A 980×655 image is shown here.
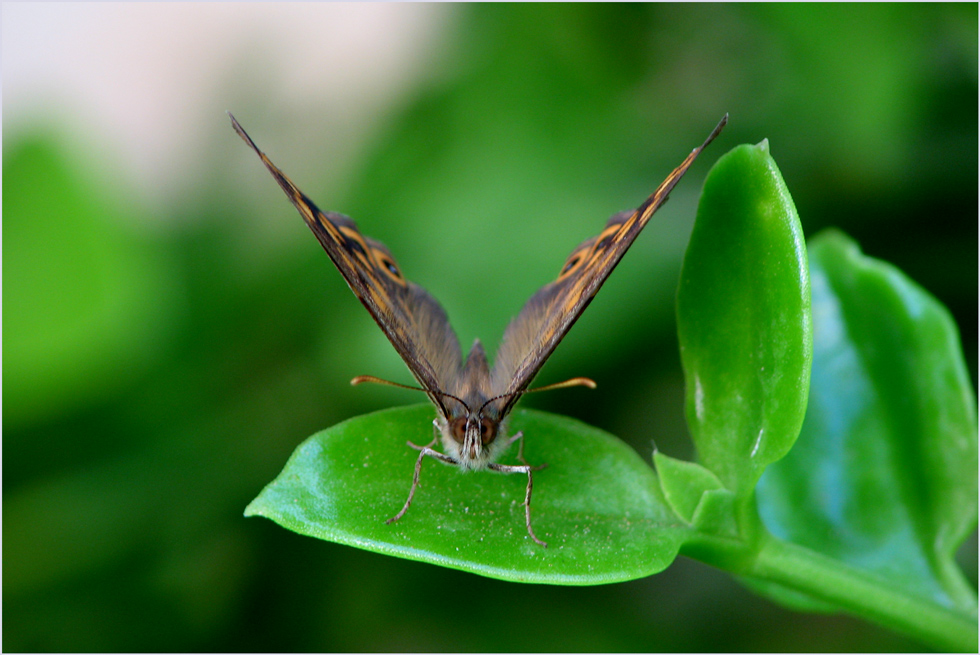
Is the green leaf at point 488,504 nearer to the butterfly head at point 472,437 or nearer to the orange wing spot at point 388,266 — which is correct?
the butterfly head at point 472,437

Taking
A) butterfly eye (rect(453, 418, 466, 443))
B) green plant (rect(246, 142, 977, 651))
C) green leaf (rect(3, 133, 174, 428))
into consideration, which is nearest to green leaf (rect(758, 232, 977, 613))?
green plant (rect(246, 142, 977, 651))

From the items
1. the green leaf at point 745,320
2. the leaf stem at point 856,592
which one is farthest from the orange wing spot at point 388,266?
the leaf stem at point 856,592

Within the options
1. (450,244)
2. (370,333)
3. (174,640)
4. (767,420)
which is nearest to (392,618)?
(174,640)

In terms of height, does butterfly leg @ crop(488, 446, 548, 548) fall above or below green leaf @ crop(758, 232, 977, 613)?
above

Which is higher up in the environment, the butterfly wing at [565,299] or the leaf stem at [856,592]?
the butterfly wing at [565,299]

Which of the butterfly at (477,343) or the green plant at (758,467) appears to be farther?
the butterfly at (477,343)

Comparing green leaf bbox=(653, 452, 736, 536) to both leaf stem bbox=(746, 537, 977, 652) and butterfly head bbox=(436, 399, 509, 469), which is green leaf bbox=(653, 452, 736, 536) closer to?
leaf stem bbox=(746, 537, 977, 652)
